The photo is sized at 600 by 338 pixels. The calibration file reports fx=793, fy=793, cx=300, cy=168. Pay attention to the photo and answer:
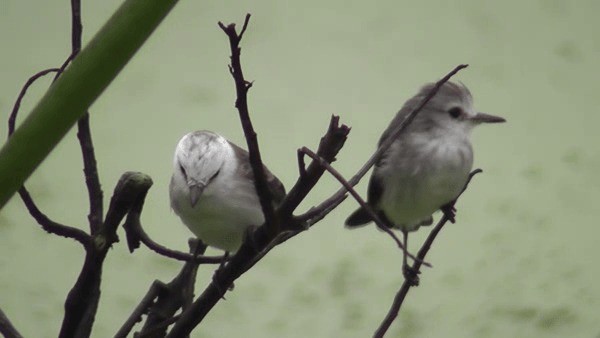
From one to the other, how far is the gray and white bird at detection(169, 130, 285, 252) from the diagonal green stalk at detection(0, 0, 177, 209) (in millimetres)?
569

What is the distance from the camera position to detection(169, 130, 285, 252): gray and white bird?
743 millimetres

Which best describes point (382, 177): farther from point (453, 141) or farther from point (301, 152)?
point (301, 152)

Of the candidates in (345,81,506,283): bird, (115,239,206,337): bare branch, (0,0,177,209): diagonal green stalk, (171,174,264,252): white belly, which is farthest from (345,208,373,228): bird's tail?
Answer: (0,0,177,209): diagonal green stalk

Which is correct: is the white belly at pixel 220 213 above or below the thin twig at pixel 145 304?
above

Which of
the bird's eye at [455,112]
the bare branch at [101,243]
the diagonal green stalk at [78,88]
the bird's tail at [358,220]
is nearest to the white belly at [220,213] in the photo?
the bird's tail at [358,220]

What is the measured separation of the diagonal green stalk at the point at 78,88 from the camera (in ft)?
0.50

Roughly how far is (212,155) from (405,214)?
0.21 meters

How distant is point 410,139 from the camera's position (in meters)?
0.86

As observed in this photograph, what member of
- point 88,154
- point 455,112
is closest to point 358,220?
point 455,112

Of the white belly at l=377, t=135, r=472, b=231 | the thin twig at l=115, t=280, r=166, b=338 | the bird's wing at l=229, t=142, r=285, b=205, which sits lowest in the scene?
the thin twig at l=115, t=280, r=166, b=338

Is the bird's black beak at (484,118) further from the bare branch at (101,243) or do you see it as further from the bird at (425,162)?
the bare branch at (101,243)

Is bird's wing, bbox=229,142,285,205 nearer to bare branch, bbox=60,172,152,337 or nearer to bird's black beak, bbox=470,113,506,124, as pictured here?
bird's black beak, bbox=470,113,506,124

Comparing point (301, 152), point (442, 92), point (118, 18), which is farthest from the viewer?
point (442, 92)

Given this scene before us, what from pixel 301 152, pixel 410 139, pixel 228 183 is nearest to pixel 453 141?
pixel 410 139
